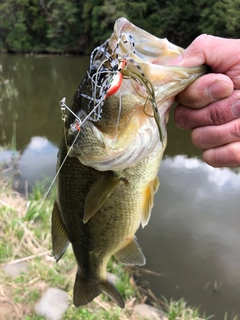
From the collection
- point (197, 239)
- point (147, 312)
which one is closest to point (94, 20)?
point (197, 239)

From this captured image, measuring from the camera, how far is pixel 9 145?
783 cm

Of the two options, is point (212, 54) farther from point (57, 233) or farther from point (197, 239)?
point (197, 239)

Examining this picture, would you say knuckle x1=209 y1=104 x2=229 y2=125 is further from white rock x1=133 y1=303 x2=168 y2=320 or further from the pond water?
the pond water

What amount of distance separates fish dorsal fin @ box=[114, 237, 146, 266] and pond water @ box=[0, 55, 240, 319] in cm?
198

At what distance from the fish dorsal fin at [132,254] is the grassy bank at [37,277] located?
1127 millimetres

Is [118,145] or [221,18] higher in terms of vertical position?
[118,145]

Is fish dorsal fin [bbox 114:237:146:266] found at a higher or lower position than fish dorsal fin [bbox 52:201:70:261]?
lower

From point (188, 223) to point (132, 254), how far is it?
3.19 meters

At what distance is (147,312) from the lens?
10.6 feet

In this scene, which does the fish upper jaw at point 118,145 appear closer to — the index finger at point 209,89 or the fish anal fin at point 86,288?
the index finger at point 209,89

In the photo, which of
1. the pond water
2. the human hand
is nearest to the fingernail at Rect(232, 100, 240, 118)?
the human hand

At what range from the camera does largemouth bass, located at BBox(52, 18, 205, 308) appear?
1.20 metres

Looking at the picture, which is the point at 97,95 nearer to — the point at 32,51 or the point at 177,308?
the point at 177,308

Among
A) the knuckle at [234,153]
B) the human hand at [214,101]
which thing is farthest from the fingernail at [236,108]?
the knuckle at [234,153]
